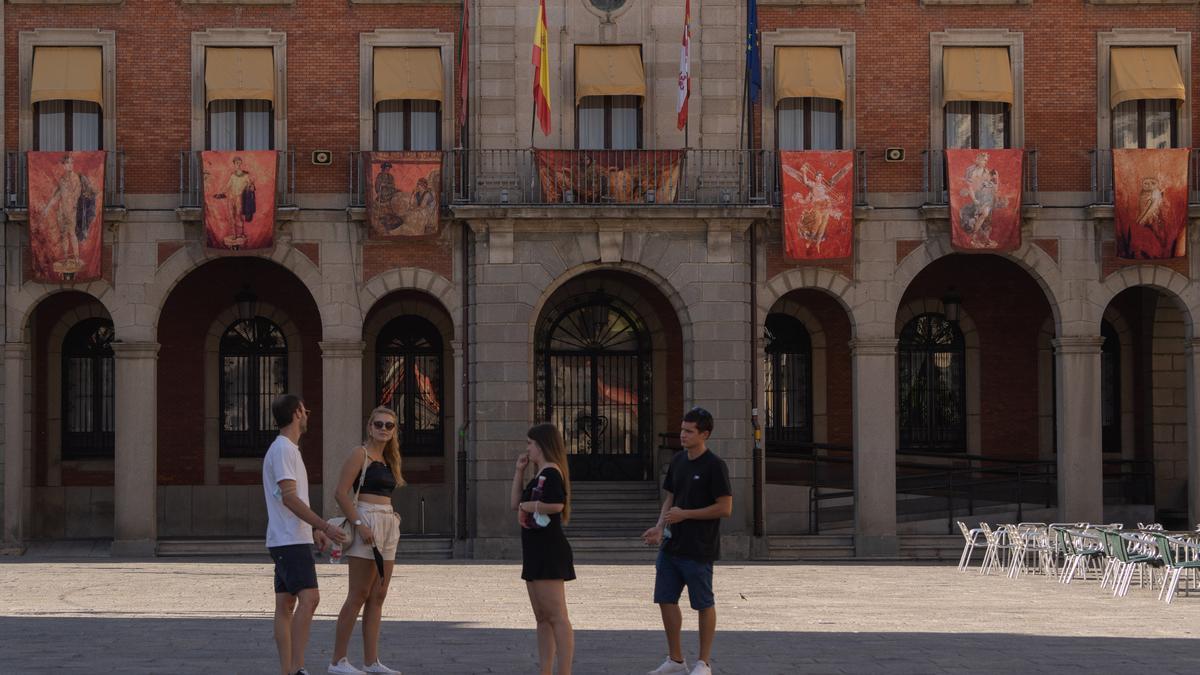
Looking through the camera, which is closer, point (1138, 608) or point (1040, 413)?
point (1138, 608)

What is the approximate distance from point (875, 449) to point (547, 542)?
57.8ft

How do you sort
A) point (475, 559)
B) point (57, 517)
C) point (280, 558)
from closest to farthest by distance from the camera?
point (280, 558)
point (475, 559)
point (57, 517)

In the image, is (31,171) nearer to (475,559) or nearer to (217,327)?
(217,327)

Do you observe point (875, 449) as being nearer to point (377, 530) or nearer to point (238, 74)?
point (238, 74)

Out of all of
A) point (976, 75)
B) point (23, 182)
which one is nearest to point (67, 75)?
point (23, 182)

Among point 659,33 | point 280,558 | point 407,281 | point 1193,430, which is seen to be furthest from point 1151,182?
point 280,558

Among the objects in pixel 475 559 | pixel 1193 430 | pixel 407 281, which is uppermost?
pixel 407 281

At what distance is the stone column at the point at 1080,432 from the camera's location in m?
28.8

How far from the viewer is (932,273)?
3244 cm

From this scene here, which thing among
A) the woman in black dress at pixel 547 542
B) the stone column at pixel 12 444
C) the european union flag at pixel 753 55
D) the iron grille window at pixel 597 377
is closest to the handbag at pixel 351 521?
the woman in black dress at pixel 547 542

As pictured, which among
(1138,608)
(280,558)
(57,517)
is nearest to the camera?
(280,558)

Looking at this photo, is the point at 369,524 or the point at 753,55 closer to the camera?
the point at 369,524

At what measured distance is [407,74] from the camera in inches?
1135

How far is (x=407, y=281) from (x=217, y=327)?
479 centimetres
